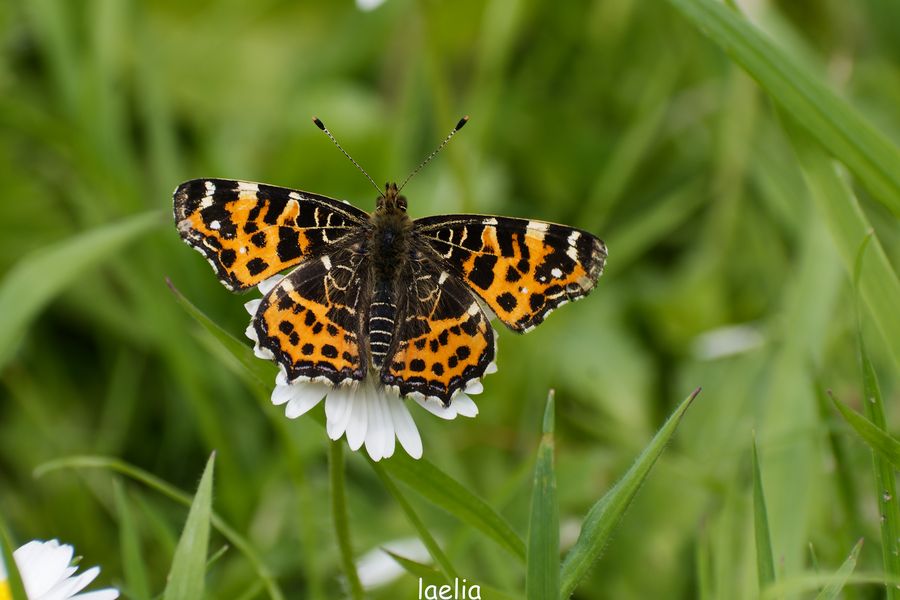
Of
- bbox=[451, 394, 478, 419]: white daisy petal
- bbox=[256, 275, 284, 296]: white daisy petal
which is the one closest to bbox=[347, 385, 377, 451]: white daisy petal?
bbox=[451, 394, 478, 419]: white daisy petal

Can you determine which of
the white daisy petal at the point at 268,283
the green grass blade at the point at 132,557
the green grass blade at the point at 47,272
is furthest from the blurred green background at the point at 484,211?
the white daisy petal at the point at 268,283

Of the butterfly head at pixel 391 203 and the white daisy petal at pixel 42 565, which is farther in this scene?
the butterfly head at pixel 391 203

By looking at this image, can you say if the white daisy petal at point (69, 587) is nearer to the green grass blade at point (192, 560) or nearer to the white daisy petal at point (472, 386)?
the green grass blade at point (192, 560)

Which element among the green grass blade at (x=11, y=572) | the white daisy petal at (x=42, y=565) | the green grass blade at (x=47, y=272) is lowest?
the green grass blade at (x=11, y=572)

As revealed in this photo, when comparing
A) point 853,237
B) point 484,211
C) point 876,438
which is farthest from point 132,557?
point 484,211

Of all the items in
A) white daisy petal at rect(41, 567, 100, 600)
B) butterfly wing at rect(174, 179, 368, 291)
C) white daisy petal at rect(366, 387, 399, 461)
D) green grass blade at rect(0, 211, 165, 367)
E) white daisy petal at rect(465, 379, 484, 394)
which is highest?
green grass blade at rect(0, 211, 165, 367)

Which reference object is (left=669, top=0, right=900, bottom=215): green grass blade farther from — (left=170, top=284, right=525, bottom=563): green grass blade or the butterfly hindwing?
(left=170, top=284, right=525, bottom=563): green grass blade
